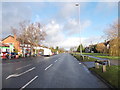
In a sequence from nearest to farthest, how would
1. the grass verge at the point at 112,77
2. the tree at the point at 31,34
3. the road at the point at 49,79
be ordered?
the grass verge at the point at 112,77 < the road at the point at 49,79 < the tree at the point at 31,34

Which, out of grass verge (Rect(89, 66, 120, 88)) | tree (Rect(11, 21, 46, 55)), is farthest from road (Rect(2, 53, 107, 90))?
tree (Rect(11, 21, 46, 55))

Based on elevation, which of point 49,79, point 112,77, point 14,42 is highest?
point 14,42

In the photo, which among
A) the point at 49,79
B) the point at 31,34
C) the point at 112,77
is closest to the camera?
the point at 112,77

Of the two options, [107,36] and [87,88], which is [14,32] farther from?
[87,88]

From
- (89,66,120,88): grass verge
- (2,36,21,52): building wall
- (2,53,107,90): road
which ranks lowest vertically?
(2,53,107,90): road

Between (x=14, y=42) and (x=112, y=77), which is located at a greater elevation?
(x=14, y=42)

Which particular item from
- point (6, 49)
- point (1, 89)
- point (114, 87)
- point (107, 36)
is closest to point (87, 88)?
point (114, 87)

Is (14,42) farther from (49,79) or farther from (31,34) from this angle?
(49,79)

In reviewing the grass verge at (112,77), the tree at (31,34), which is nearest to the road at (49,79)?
the grass verge at (112,77)

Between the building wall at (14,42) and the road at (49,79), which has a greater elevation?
the building wall at (14,42)

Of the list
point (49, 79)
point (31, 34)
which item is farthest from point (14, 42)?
point (49, 79)

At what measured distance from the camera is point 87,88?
6055mm

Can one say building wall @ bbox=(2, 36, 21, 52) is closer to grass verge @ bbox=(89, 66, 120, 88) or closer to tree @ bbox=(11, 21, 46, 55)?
tree @ bbox=(11, 21, 46, 55)

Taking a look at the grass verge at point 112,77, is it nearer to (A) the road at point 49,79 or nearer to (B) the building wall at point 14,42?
(A) the road at point 49,79
